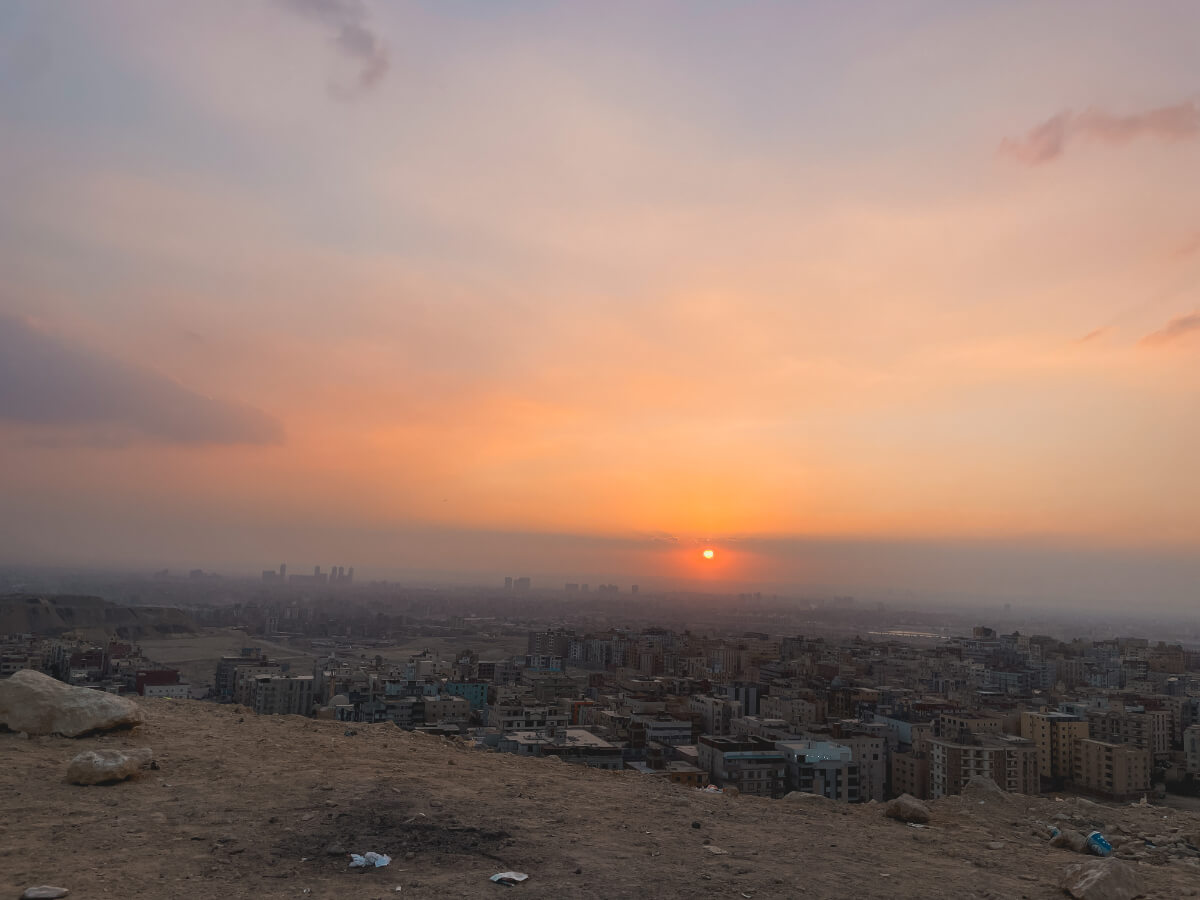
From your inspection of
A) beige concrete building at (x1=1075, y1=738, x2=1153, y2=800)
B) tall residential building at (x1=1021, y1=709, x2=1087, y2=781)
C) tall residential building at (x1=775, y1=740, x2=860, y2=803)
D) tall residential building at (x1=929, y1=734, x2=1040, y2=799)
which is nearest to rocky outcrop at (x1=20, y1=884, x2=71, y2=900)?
tall residential building at (x1=775, y1=740, x2=860, y2=803)

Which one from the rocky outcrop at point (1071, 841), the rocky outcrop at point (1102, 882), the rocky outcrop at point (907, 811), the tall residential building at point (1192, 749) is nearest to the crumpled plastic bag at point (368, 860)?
the rocky outcrop at point (1102, 882)

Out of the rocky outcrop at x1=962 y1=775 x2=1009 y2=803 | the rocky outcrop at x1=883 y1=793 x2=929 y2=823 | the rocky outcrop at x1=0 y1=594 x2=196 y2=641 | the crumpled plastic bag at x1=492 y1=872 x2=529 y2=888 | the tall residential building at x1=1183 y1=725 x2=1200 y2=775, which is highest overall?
the crumpled plastic bag at x1=492 y1=872 x2=529 y2=888

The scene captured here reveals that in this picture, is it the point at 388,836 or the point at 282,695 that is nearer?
the point at 388,836

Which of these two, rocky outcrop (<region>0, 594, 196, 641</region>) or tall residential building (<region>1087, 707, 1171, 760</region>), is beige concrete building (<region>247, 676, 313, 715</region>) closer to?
tall residential building (<region>1087, 707, 1171, 760</region>)

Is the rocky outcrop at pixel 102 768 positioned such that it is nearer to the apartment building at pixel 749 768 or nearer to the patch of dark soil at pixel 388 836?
the patch of dark soil at pixel 388 836

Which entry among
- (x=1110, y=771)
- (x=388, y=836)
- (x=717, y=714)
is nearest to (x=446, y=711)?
(x=717, y=714)

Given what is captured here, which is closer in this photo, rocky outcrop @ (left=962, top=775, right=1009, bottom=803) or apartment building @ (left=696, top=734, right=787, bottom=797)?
rocky outcrop @ (left=962, top=775, right=1009, bottom=803)

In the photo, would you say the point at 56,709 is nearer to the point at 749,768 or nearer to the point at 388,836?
the point at 388,836
